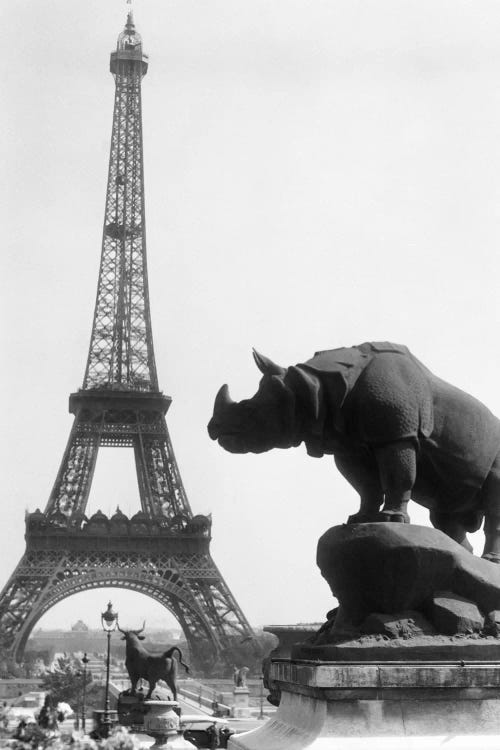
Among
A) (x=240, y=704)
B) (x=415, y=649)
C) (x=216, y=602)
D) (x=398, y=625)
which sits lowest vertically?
(x=240, y=704)

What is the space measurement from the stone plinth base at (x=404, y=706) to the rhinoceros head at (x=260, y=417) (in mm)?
1765

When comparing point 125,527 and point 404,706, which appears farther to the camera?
point 125,527

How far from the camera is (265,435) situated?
8.03 meters

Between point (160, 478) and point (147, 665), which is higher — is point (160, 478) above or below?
above

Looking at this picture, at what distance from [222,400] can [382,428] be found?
1287mm

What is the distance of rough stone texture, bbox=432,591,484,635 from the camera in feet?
24.2

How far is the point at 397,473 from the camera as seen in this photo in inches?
308

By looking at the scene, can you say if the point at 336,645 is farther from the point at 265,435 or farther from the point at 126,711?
the point at 126,711

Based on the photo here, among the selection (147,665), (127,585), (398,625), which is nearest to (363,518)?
(398,625)

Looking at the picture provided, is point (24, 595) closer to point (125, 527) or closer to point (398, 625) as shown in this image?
point (125, 527)

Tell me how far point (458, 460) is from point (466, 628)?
135cm

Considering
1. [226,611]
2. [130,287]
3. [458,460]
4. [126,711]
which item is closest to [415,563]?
[458,460]

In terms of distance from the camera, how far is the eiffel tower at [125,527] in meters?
63.6

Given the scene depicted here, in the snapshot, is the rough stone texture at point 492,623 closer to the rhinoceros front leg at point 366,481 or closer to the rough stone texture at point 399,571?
the rough stone texture at point 399,571
